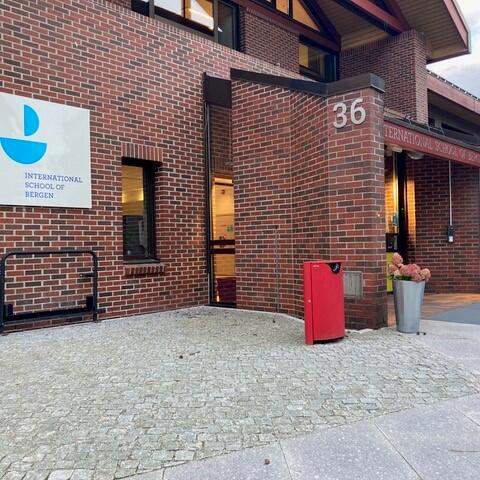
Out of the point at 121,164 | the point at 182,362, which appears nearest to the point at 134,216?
the point at 121,164

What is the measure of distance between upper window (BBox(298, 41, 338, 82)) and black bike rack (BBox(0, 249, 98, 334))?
8282 millimetres

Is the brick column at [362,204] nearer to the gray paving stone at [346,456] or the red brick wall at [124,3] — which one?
the gray paving stone at [346,456]

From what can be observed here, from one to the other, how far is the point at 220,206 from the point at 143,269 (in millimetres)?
1985

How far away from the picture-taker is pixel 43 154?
6754 mm

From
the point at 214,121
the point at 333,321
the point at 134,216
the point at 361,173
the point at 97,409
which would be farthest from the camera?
the point at 214,121

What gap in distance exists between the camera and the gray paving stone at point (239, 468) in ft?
8.75

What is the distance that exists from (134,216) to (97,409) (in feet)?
16.0

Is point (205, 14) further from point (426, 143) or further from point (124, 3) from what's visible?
point (426, 143)

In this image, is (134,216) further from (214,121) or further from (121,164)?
(214,121)

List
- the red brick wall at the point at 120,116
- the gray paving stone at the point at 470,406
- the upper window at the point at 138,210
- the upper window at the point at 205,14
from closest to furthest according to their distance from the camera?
1. the gray paving stone at the point at 470,406
2. the red brick wall at the point at 120,116
3. the upper window at the point at 138,210
4. the upper window at the point at 205,14

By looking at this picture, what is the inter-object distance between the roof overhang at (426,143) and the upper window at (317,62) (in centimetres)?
487

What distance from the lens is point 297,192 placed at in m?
7.45

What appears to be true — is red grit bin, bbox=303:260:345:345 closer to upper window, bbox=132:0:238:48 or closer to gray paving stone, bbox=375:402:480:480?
gray paving stone, bbox=375:402:480:480

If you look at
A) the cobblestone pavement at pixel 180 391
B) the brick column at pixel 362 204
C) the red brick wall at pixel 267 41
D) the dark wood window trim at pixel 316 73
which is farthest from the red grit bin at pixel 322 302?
the dark wood window trim at pixel 316 73
